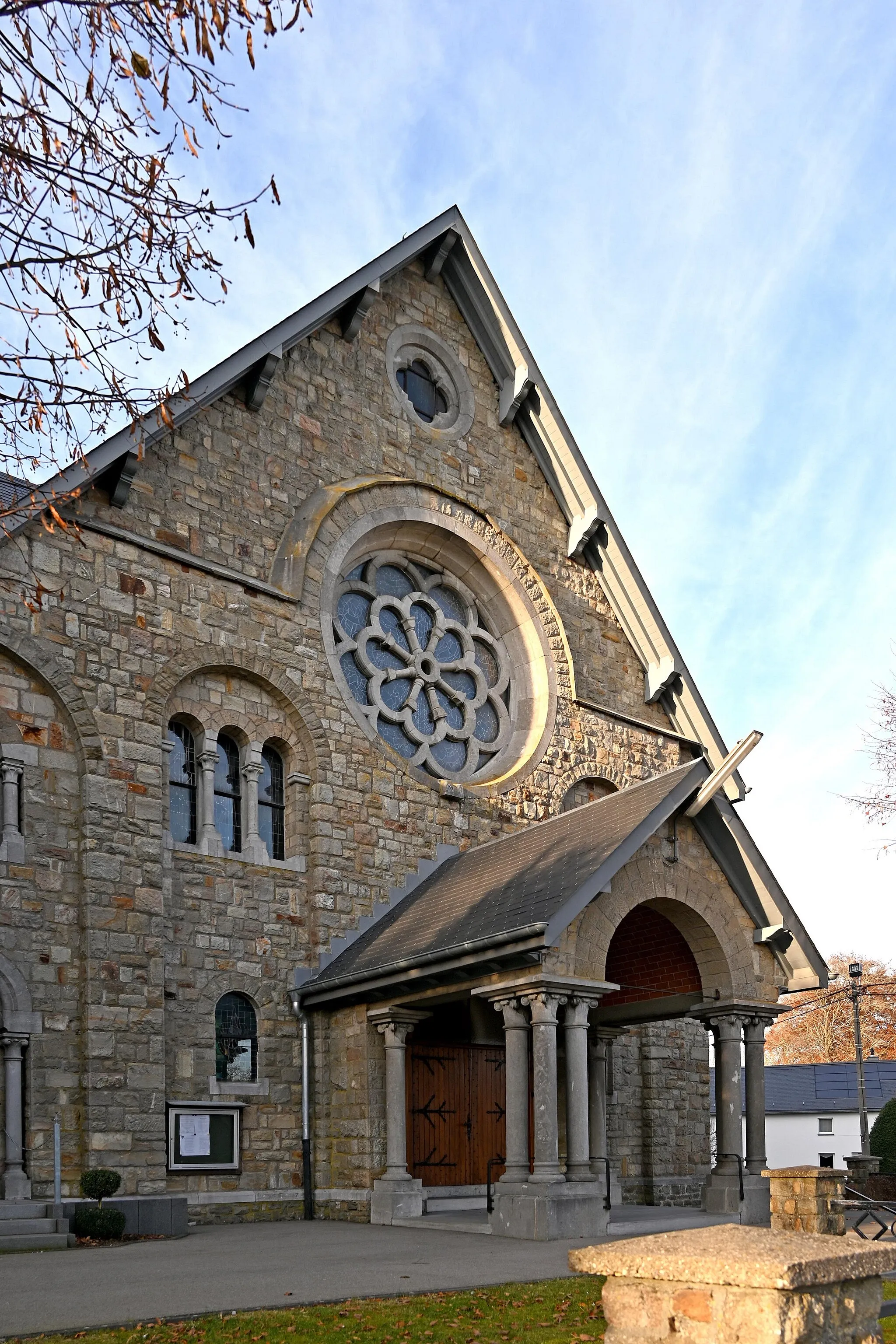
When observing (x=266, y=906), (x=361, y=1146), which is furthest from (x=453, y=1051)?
(x=266, y=906)

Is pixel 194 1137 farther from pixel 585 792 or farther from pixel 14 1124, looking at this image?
pixel 585 792

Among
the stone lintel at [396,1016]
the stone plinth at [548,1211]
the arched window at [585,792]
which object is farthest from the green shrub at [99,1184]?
the arched window at [585,792]

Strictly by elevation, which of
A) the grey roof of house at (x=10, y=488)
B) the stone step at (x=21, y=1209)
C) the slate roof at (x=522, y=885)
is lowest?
the stone step at (x=21, y=1209)

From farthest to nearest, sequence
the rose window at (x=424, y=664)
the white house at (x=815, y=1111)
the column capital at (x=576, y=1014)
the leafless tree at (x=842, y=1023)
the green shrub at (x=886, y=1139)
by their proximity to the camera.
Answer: the leafless tree at (x=842, y=1023) → the white house at (x=815, y=1111) → the green shrub at (x=886, y=1139) → the rose window at (x=424, y=664) → the column capital at (x=576, y=1014)

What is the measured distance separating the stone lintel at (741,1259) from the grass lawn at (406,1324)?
9.77ft

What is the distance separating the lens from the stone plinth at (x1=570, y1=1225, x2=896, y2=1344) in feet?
17.0

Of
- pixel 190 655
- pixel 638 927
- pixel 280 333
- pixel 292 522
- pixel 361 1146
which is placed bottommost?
pixel 361 1146

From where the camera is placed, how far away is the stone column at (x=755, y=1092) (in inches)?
658

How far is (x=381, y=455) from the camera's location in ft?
68.2

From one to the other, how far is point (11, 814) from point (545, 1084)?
253 inches

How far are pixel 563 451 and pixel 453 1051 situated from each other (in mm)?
10196

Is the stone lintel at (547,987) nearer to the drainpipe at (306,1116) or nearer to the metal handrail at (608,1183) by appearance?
the metal handrail at (608,1183)

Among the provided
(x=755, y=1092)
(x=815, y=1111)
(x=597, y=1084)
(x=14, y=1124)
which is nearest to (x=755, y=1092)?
(x=755, y=1092)

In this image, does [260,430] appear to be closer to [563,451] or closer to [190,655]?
[190,655]
